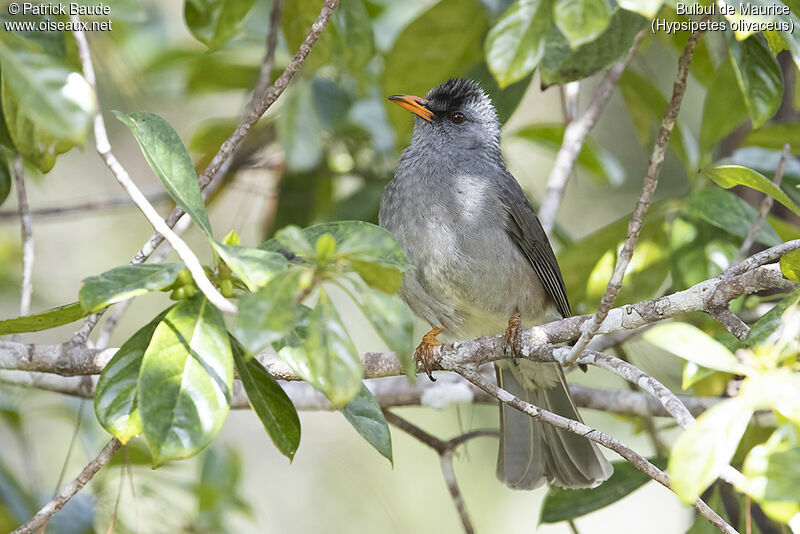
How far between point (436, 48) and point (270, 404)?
2095mm

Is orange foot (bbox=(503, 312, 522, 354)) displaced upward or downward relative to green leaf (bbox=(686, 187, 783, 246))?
downward

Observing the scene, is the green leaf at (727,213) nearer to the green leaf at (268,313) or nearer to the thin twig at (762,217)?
the thin twig at (762,217)

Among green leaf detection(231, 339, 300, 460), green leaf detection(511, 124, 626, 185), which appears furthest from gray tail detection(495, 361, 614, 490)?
green leaf detection(231, 339, 300, 460)

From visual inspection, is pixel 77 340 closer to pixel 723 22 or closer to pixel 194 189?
pixel 194 189

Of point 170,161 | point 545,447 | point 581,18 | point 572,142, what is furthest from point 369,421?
point 572,142

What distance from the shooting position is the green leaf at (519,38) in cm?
208

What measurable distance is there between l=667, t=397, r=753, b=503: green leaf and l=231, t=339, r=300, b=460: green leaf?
3.56 ft

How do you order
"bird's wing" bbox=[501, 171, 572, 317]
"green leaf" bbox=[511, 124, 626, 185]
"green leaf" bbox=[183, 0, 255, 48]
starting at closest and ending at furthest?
"green leaf" bbox=[183, 0, 255, 48] < "bird's wing" bbox=[501, 171, 572, 317] < "green leaf" bbox=[511, 124, 626, 185]

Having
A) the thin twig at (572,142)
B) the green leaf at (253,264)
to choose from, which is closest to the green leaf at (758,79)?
the thin twig at (572,142)

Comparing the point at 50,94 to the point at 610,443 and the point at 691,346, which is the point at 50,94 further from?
the point at 610,443

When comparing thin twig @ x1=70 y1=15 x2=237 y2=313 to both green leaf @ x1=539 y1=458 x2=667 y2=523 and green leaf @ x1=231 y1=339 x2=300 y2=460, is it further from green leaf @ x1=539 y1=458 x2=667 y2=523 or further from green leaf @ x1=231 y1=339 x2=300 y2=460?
green leaf @ x1=539 y1=458 x2=667 y2=523

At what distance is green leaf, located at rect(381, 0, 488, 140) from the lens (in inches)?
141

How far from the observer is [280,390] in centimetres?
Result: 226

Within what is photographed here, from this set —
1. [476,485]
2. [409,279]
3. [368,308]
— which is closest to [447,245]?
[409,279]
